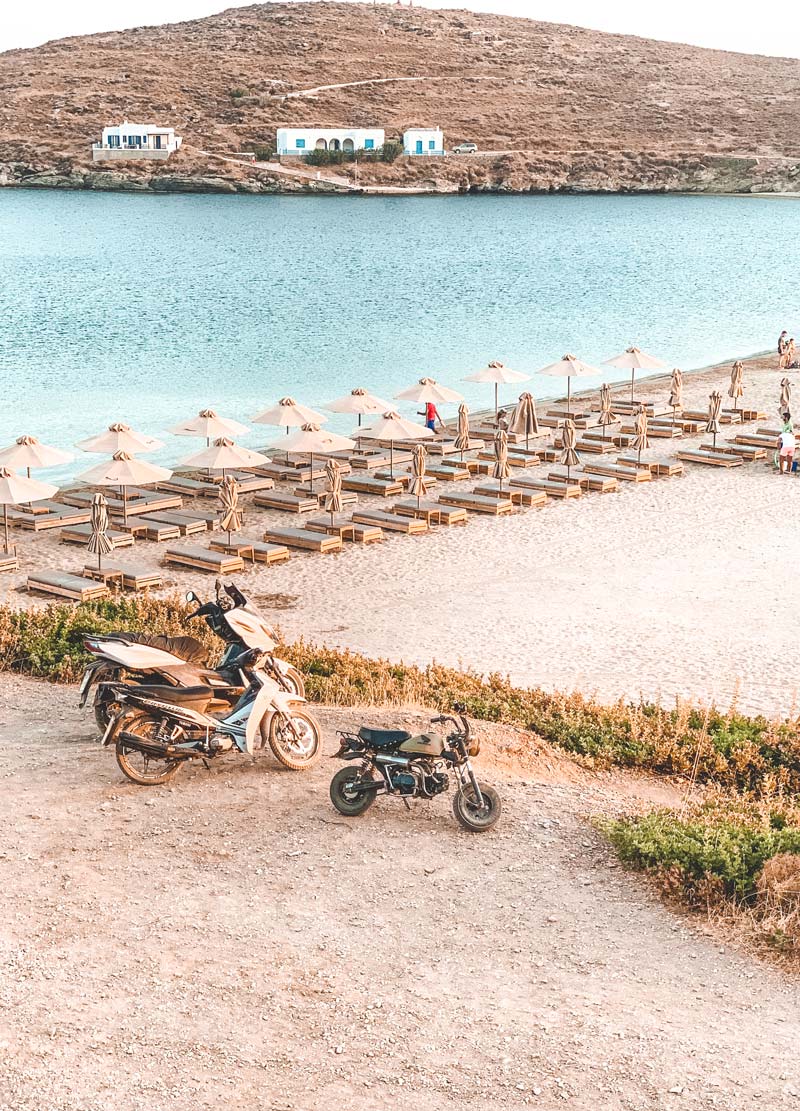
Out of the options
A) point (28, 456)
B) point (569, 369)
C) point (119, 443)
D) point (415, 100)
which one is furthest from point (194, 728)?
point (415, 100)

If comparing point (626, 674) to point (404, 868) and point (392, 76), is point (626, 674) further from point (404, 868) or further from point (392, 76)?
point (392, 76)

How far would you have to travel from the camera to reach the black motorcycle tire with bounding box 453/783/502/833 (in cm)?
925

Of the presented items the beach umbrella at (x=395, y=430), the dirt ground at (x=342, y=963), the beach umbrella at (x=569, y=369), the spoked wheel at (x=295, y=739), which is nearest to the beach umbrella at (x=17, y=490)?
the beach umbrella at (x=395, y=430)

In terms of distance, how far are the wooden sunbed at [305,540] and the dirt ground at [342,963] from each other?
33.5ft

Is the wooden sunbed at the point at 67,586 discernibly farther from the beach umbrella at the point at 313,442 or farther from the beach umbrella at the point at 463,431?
the beach umbrella at the point at 463,431

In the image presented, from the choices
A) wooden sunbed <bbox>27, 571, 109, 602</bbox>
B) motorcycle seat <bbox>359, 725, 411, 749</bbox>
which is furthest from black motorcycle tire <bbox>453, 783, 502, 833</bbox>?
wooden sunbed <bbox>27, 571, 109, 602</bbox>

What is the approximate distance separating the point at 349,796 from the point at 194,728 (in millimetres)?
1340

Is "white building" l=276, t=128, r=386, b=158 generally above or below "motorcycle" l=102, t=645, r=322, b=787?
above

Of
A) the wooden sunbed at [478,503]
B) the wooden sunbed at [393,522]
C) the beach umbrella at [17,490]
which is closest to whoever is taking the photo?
the beach umbrella at [17,490]

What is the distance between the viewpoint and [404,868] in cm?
Answer: 877

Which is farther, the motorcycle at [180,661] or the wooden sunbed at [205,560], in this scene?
the wooden sunbed at [205,560]

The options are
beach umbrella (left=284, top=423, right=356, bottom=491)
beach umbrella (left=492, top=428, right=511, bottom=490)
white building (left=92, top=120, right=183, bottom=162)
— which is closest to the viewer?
beach umbrella (left=284, top=423, right=356, bottom=491)

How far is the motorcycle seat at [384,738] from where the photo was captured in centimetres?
939

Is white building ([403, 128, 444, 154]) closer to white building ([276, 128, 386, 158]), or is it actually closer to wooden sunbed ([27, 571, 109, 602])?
white building ([276, 128, 386, 158])
